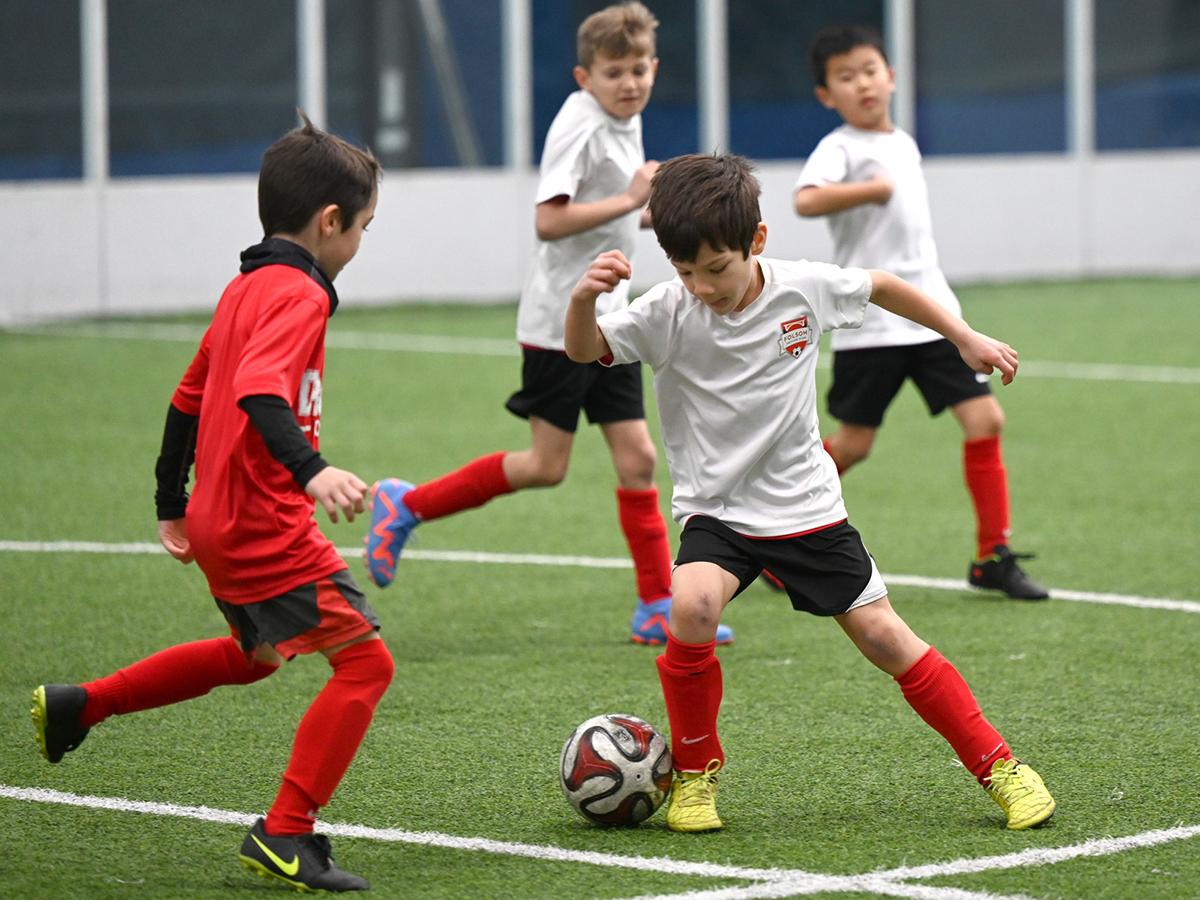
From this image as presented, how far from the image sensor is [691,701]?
4.12 meters

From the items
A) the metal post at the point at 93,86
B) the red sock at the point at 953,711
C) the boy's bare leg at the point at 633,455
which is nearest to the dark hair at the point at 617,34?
the boy's bare leg at the point at 633,455

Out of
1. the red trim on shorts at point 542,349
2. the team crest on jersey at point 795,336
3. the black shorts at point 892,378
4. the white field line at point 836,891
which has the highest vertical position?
the team crest on jersey at point 795,336

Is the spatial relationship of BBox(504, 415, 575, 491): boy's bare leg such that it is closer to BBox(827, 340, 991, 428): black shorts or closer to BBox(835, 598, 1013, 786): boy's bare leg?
BBox(827, 340, 991, 428): black shorts

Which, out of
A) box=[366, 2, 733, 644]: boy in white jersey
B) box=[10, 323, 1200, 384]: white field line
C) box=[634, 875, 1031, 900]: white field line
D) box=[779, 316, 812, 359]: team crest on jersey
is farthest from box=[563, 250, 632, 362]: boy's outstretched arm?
box=[10, 323, 1200, 384]: white field line

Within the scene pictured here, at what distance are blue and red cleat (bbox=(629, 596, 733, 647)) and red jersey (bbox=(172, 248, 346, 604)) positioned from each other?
88.2 inches

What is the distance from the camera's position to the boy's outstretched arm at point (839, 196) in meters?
6.59

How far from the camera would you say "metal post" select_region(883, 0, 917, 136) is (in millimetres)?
19406

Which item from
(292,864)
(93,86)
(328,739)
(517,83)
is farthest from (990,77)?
(292,864)

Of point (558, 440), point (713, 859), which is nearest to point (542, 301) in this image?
point (558, 440)

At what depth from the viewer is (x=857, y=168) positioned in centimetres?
682

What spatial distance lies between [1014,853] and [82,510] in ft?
16.7

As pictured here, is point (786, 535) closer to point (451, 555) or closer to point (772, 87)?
point (451, 555)

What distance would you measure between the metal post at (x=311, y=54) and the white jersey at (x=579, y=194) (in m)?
11.0

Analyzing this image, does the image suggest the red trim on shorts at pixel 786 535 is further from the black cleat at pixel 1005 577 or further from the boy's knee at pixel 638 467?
the black cleat at pixel 1005 577
